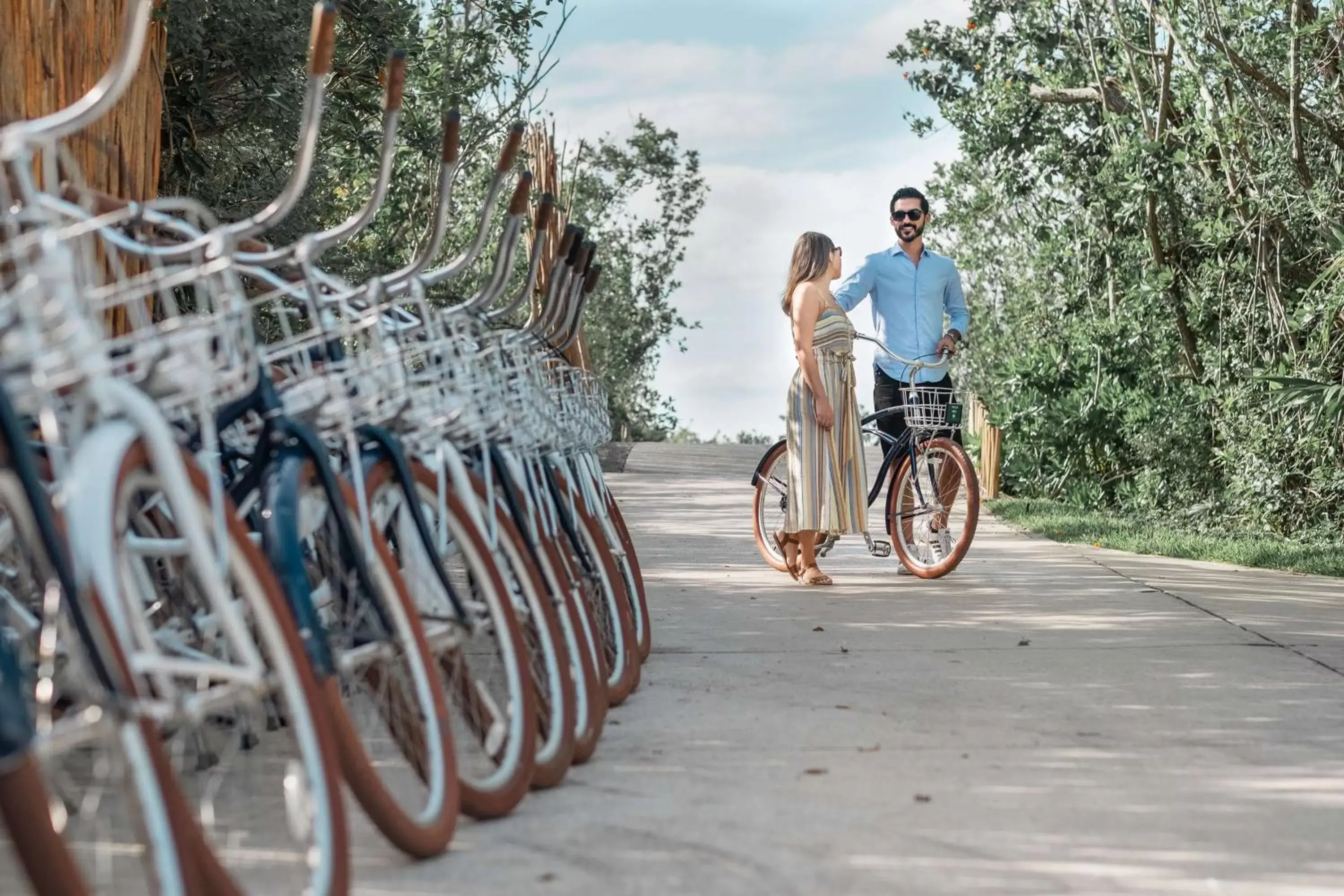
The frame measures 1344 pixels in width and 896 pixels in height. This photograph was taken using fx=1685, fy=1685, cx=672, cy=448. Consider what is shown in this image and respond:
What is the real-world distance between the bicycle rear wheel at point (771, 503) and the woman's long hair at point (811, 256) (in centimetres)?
113

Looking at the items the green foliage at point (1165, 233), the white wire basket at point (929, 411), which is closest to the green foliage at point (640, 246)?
the green foliage at point (1165, 233)

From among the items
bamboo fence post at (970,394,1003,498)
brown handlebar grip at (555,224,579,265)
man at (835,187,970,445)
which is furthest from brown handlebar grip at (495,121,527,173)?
bamboo fence post at (970,394,1003,498)

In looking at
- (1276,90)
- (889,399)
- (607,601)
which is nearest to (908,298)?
(889,399)

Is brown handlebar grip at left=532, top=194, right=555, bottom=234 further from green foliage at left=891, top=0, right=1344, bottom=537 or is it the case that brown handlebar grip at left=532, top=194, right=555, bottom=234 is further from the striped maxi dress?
green foliage at left=891, top=0, right=1344, bottom=537

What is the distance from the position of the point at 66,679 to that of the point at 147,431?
1.78ft

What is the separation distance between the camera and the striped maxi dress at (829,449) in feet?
26.1

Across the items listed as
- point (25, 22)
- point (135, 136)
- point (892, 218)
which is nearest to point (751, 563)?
point (892, 218)

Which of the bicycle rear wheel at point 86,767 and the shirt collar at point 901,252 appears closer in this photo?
the bicycle rear wheel at point 86,767

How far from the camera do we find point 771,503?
8.91 m

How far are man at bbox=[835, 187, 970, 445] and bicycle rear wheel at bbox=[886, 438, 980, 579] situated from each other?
0.30 m

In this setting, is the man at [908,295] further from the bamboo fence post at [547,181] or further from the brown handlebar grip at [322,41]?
the brown handlebar grip at [322,41]

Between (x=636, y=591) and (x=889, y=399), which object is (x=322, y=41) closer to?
(x=636, y=591)

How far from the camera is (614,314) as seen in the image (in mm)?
26391

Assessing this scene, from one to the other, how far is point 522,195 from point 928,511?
4.79m
